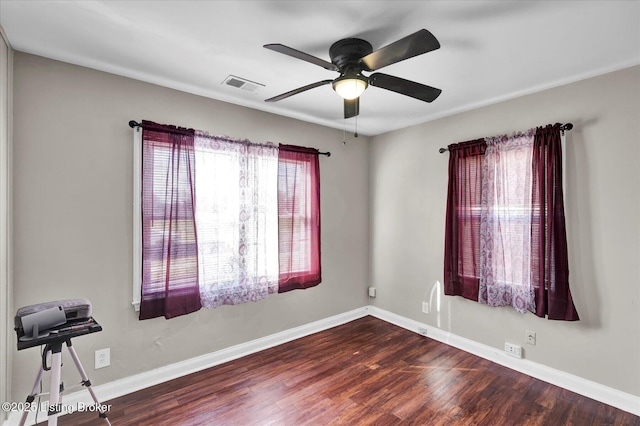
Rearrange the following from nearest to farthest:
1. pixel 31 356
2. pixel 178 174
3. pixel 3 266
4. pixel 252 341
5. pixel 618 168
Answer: pixel 3 266
pixel 31 356
pixel 618 168
pixel 178 174
pixel 252 341

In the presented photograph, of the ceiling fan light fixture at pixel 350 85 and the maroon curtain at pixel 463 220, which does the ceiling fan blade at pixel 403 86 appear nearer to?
the ceiling fan light fixture at pixel 350 85

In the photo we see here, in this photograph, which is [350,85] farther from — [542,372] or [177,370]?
[542,372]

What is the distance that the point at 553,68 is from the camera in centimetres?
226

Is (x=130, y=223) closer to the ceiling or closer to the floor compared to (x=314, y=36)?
closer to the floor

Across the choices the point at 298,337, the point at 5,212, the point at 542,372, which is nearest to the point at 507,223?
the point at 542,372

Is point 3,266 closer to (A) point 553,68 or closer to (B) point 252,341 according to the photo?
(B) point 252,341

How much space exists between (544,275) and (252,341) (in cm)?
276

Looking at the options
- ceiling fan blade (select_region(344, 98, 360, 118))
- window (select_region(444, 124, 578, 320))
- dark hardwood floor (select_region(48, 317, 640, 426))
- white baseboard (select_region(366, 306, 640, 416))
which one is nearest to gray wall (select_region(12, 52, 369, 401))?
dark hardwood floor (select_region(48, 317, 640, 426))

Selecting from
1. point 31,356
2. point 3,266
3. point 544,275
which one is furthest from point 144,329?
point 544,275

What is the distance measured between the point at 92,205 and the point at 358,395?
8.31 feet

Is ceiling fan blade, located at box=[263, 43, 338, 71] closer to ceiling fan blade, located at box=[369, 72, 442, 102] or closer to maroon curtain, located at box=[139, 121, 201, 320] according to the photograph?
ceiling fan blade, located at box=[369, 72, 442, 102]

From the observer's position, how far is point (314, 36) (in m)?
1.86

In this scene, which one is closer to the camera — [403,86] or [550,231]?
[403,86]

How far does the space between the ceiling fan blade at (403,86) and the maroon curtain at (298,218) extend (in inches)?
60.9
